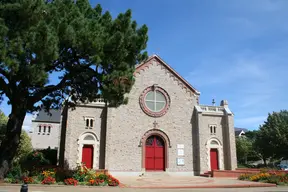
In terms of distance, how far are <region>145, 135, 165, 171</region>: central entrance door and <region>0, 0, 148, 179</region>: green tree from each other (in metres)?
10.3

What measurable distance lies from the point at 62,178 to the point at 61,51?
23.2 ft

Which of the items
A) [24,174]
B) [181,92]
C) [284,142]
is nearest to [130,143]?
[181,92]

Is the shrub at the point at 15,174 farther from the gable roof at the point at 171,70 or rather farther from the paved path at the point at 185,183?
the gable roof at the point at 171,70

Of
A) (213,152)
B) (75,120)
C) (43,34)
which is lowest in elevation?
(213,152)

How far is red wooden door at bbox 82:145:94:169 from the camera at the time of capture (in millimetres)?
23627

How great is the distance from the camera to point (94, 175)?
1570 cm

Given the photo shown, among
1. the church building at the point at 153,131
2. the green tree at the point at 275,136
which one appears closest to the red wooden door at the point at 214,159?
the church building at the point at 153,131

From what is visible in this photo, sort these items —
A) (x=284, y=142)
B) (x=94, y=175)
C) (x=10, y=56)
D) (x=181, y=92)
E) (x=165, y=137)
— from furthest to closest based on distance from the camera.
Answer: (x=284, y=142)
(x=181, y=92)
(x=165, y=137)
(x=94, y=175)
(x=10, y=56)

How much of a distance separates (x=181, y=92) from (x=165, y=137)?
4969 millimetres

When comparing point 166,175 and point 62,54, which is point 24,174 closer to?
point 62,54

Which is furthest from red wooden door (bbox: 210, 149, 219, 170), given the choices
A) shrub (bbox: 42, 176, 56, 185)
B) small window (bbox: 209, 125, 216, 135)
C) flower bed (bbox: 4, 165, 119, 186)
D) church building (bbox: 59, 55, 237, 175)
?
shrub (bbox: 42, 176, 56, 185)

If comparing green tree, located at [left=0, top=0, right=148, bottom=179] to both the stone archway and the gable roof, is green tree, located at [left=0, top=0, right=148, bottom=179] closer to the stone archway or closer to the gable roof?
the stone archway

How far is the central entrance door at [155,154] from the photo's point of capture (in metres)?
25.0

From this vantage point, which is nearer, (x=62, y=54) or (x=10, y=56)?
(x=10, y=56)
